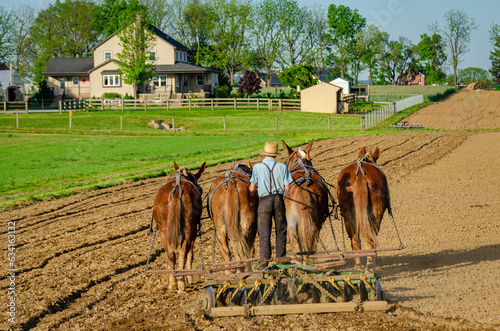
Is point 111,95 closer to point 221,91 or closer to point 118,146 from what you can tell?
point 221,91

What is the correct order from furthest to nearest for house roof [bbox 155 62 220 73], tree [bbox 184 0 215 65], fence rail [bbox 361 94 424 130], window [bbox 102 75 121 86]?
1. tree [bbox 184 0 215 65]
2. window [bbox 102 75 121 86]
3. house roof [bbox 155 62 220 73]
4. fence rail [bbox 361 94 424 130]

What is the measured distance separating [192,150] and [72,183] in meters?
9.51

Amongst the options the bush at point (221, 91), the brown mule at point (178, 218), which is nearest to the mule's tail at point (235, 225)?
the brown mule at point (178, 218)

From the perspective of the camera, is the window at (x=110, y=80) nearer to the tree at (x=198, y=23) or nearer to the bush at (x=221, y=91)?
the bush at (x=221, y=91)

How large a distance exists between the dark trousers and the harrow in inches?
29.5

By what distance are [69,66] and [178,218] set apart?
219ft

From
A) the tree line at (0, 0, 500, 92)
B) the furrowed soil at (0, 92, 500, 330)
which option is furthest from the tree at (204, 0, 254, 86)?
the furrowed soil at (0, 92, 500, 330)

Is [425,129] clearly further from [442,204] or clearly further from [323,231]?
[323,231]

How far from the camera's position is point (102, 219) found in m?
13.9

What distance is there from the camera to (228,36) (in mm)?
84188

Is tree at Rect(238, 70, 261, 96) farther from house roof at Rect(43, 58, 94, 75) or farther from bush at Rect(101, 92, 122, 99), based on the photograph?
house roof at Rect(43, 58, 94, 75)

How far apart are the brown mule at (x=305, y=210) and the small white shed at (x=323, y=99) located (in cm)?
4543

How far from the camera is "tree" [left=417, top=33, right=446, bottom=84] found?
110 metres

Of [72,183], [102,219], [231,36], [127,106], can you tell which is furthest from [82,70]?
[102,219]
